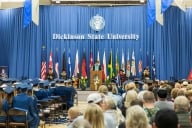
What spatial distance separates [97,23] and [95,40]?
103 centimetres

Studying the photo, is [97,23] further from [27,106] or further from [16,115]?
[16,115]

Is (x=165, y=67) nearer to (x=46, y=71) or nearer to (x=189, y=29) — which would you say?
(x=189, y=29)

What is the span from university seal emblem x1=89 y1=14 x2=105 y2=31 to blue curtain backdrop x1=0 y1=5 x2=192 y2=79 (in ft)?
0.63

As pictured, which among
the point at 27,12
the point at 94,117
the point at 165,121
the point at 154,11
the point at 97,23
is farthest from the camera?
the point at 97,23

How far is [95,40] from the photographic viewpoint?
78.7 ft

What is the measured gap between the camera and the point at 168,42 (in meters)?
23.3

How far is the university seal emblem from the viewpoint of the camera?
24.0 m

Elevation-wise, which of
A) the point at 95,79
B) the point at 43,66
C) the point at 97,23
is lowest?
the point at 95,79

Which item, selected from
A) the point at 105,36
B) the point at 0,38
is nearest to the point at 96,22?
the point at 105,36

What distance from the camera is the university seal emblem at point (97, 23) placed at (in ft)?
78.6

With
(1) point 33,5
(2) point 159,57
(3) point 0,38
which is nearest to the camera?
(1) point 33,5

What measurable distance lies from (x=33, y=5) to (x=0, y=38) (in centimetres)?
416

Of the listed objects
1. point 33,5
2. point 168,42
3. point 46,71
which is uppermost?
point 33,5

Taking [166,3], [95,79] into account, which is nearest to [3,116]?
[95,79]
